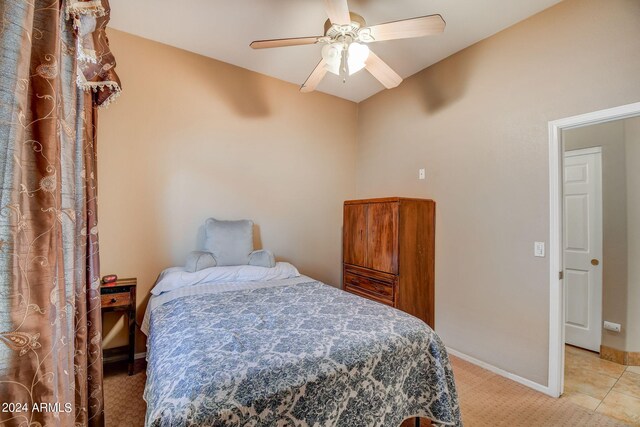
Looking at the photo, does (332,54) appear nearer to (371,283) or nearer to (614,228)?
(371,283)

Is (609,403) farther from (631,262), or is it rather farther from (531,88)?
(531,88)

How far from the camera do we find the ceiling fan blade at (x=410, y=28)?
1592 millimetres

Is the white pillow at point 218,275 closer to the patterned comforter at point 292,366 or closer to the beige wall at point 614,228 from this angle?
the patterned comforter at point 292,366

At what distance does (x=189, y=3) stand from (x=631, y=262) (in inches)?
173

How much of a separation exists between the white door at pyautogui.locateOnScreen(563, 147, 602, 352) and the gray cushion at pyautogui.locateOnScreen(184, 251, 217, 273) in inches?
135

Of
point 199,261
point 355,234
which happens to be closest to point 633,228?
point 355,234

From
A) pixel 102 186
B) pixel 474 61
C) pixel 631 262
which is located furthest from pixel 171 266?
pixel 631 262

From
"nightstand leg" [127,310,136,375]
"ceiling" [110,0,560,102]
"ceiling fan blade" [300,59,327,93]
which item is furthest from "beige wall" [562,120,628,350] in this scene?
"nightstand leg" [127,310,136,375]

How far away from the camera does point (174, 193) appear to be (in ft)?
9.00

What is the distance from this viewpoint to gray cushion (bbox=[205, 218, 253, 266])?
2662 millimetres

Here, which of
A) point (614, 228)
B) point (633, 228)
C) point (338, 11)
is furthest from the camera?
point (614, 228)

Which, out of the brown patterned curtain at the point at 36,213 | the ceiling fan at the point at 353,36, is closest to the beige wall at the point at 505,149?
the ceiling fan at the point at 353,36

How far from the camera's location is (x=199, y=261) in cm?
250

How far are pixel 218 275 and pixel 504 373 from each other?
8.44ft
